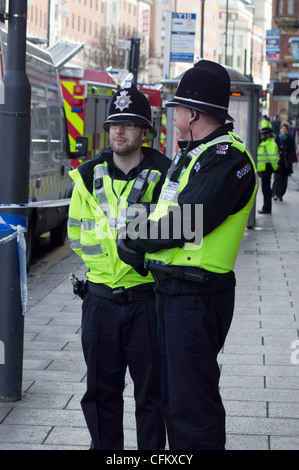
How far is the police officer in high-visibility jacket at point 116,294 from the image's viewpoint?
14.5ft

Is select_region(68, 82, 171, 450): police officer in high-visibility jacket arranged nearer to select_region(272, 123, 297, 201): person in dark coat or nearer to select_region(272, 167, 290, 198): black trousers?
select_region(272, 123, 297, 201): person in dark coat

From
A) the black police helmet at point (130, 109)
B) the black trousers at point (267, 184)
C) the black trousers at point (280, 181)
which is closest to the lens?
the black police helmet at point (130, 109)

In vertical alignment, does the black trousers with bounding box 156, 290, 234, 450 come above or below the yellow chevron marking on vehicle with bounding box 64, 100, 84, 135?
below

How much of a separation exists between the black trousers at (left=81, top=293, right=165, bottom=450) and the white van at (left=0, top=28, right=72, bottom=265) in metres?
6.75

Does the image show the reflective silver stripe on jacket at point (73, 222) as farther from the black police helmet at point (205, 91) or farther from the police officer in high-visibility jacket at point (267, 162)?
the police officer in high-visibility jacket at point (267, 162)

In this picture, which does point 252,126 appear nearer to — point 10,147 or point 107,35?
point 10,147

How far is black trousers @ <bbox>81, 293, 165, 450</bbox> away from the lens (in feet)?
14.5

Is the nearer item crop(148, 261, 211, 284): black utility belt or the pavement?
crop(148, 261, 211, 284): black utility belt

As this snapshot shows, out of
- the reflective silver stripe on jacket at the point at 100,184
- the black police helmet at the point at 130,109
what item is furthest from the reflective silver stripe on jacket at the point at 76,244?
the black police helmet at the point at 130,109

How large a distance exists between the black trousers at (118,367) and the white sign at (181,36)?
16048 mm

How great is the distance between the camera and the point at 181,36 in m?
20.2

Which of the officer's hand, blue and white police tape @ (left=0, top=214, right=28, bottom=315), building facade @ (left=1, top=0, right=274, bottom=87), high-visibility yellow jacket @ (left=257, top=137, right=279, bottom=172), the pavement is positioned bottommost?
the pavement

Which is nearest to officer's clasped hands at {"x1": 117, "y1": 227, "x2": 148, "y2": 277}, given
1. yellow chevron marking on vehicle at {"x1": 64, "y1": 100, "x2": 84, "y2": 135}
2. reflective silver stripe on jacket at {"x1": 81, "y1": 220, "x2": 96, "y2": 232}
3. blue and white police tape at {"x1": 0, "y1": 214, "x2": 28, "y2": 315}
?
reflective silver stripe on jacket at {"x1": 81, "y1": 220, "x2": 96, "y2": 232}

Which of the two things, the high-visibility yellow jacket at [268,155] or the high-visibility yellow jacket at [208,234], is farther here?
the high-visibility yellow jacket at [268,155]
